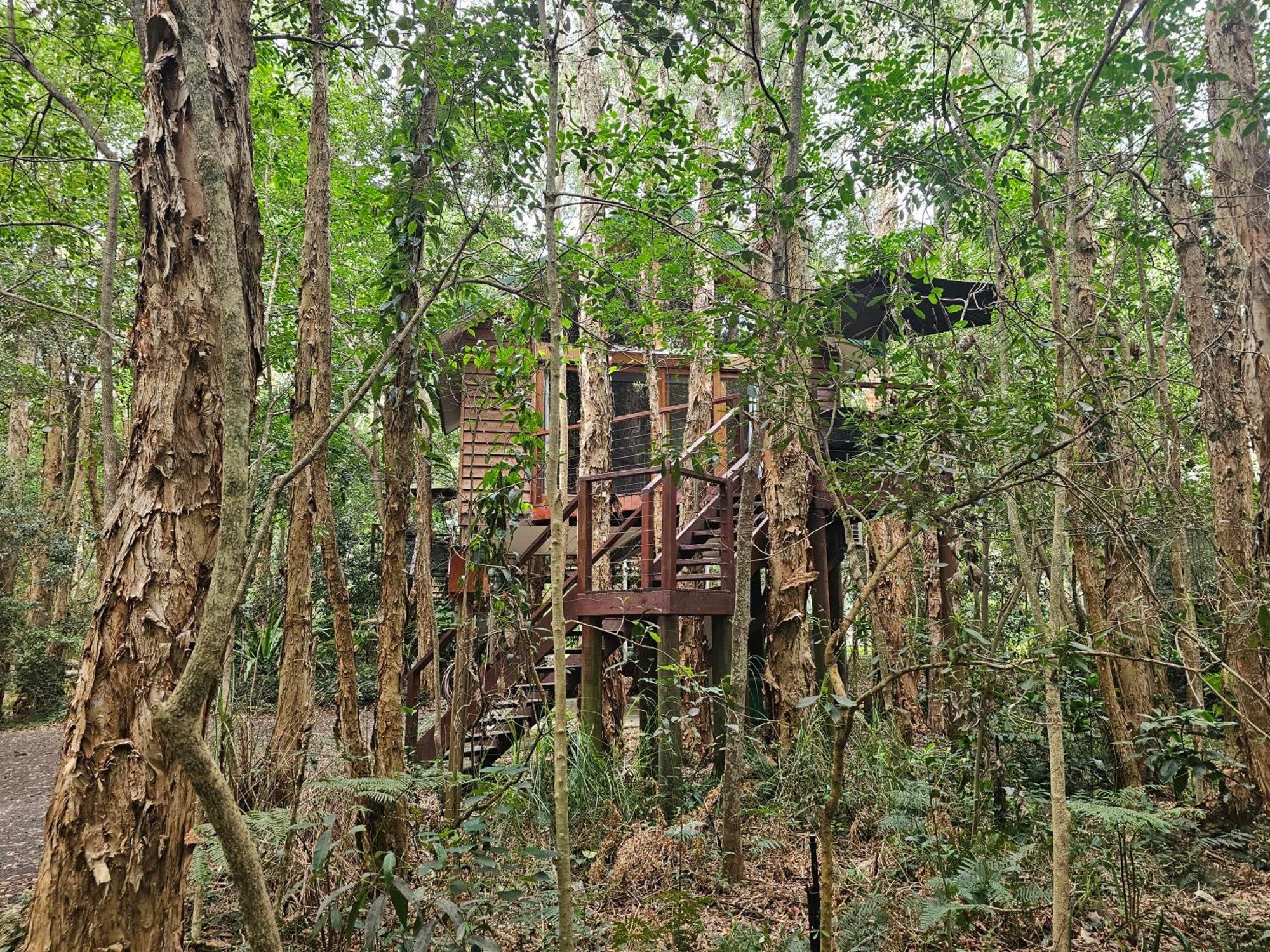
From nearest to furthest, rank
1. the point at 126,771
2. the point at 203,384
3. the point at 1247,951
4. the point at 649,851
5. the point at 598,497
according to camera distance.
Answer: the point at 126,771 < the point at 203,384 < the point at 1247,951 < the point at 649,851 < the point at 598,497

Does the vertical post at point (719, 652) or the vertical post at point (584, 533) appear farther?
the vertical post at point (719, 652)

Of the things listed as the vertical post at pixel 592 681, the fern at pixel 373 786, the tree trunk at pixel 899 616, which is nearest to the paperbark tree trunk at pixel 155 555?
the fern at pixel 373 786

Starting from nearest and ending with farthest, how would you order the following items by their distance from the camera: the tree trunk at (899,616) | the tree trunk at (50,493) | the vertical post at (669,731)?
1. the vertical post at (669,731)
2. the tree trunk at (899,616)
3. the tree trunk at (50,493)

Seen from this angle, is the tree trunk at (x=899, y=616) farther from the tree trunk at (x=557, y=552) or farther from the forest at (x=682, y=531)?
the tree trunk at (x=557, y=552)

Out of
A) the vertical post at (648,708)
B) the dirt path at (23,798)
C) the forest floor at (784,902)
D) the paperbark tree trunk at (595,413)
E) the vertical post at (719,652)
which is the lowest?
the dirt path at (23,798)

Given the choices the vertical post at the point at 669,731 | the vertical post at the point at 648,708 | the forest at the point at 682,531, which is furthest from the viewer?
the vertical post at the point at 648,708

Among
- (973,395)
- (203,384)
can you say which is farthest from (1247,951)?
(203,384)

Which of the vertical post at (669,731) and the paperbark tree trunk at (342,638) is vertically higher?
the paperbark tree trunk at (342,638)

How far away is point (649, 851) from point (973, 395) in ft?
11.4

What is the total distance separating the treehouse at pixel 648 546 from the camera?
4.85 m

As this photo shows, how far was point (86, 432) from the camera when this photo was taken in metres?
15.1

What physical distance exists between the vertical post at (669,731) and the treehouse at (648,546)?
121mm

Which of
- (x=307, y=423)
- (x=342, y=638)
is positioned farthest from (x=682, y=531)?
(x=307, y=423)

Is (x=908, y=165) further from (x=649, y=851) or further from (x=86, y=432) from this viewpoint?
(x=86, y=432)
